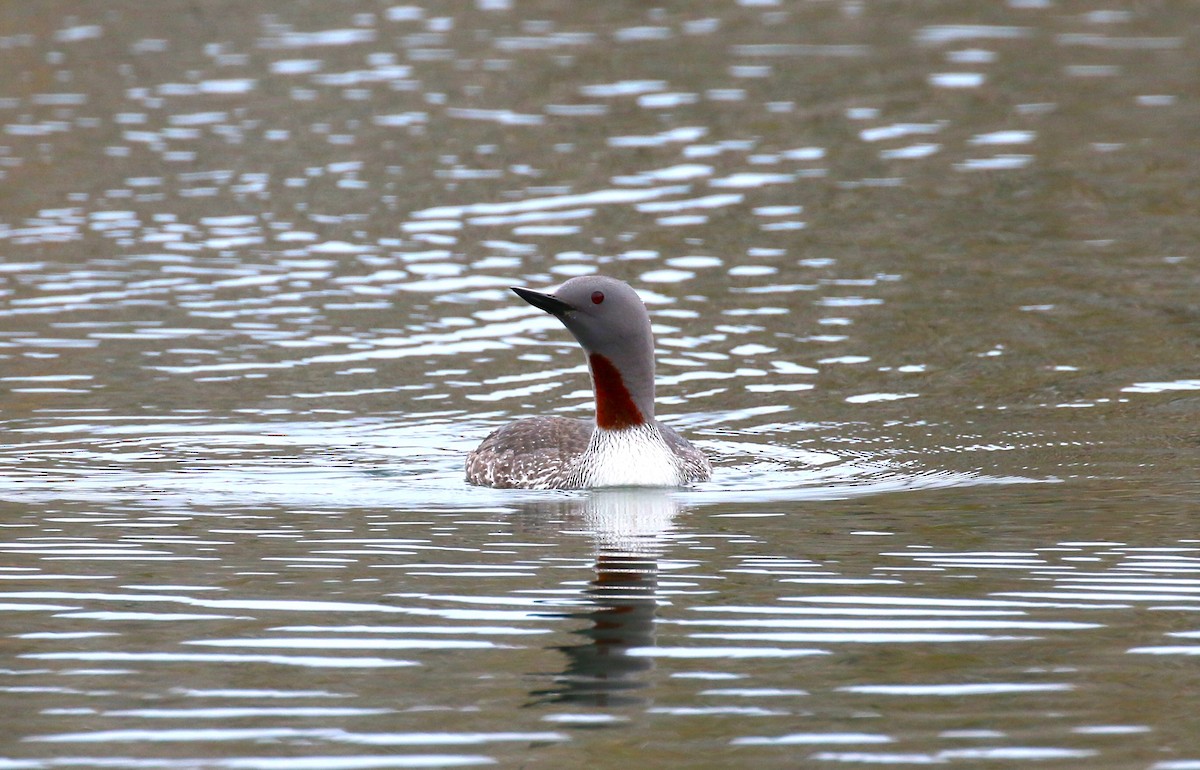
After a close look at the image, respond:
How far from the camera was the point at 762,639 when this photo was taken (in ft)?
28.7

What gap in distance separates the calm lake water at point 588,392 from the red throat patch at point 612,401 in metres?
0.55

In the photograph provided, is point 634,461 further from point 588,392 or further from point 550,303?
point 588,392

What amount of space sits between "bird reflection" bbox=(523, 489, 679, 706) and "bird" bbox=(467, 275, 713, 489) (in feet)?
0.60

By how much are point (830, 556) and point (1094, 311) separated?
7.78 metres

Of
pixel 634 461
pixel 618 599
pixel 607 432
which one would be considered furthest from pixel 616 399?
pixel 618 599

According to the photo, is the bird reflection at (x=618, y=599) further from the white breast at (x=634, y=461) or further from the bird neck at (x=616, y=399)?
the bird neck at (x=616, y=399)

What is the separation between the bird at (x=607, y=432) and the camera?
12992mm

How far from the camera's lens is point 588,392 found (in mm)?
16391

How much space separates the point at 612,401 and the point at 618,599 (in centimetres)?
374

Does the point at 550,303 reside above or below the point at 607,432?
above

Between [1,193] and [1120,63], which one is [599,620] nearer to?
[1,193]

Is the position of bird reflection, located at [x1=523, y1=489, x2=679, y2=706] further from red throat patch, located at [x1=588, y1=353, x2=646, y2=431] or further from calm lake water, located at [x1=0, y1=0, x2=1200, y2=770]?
red throat patch, located at [x1=588, y1=353, x2=646, y2=431]

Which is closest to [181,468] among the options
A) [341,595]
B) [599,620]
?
[341,595]

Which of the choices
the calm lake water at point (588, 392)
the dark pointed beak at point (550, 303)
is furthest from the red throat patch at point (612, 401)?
the calm lake water at point (588, 392)
